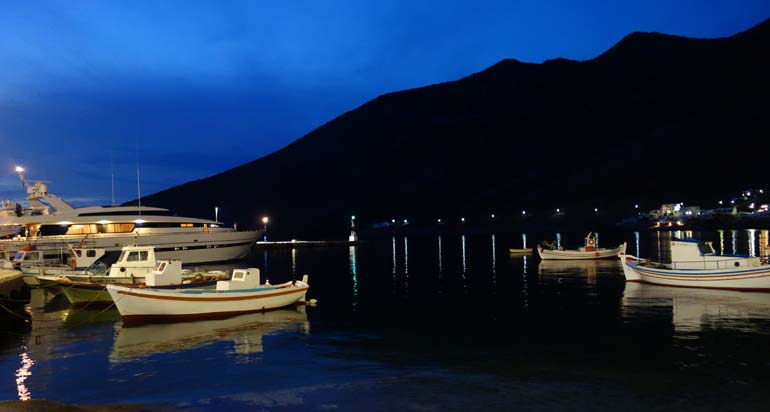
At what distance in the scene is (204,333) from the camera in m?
25.4

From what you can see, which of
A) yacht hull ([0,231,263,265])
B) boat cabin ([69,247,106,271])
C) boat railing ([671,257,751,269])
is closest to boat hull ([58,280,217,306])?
boat cabin ([69,247,106,271])

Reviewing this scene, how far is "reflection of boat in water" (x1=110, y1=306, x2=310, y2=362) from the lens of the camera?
2225cm

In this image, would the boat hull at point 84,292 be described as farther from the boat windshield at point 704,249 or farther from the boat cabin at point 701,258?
the boat windshield at point 704,249

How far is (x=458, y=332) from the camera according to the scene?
24984mm

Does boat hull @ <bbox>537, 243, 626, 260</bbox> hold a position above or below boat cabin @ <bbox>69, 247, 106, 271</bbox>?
below

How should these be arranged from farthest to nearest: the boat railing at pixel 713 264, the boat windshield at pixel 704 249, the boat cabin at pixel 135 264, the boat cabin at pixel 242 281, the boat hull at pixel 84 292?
the boat windshield at pixel 704 249 → the boat railing at pixel 713 264 → the boat cabin at pixel 135 264 → the boat hull at pixel 84 292 → the boat cabin at pixel 242 281

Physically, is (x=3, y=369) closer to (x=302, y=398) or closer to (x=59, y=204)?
(x=302, y=398)

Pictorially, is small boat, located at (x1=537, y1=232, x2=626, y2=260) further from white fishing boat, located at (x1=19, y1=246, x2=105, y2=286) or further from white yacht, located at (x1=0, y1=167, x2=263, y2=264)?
white fishing boat, located at (x1=19, y1=246, x2=105, y2=286)

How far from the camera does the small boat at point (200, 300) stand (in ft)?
89.5

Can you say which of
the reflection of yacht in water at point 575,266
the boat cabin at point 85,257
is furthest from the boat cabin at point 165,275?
the reflection of yacht in water at point 575,266

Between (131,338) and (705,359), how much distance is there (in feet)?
77.3

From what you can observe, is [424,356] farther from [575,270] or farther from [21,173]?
[21,173]

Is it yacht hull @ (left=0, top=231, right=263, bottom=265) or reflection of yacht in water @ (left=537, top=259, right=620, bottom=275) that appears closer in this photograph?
reflection of yacht in water @ (left=537, top=259, right=620, bottom=275)

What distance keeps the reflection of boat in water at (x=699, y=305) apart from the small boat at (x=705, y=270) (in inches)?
20.5
